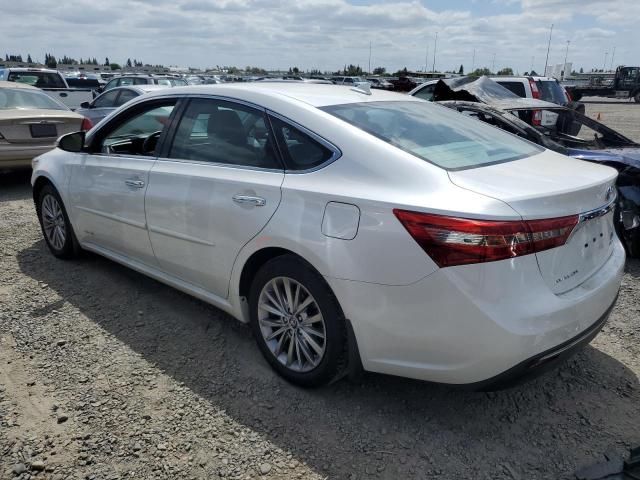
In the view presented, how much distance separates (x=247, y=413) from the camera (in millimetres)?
2816

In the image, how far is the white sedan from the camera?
2.25 metres

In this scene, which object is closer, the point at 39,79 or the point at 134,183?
the point at 134,183

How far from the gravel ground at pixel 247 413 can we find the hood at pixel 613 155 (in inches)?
70.8

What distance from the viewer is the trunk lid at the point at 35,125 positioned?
7309mm

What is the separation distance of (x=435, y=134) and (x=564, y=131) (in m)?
4.40

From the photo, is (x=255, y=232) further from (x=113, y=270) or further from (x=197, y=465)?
(x=113, y=270)

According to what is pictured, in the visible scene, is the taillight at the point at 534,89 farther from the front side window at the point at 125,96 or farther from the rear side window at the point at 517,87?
the front side window at the point at 125,96

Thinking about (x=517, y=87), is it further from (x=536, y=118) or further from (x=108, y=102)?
(x=108, y=102)

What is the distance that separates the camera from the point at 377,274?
2.40 m

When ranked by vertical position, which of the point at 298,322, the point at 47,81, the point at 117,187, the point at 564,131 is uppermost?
the point at 47,81

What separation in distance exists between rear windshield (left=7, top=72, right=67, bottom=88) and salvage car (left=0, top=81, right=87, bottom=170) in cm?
626

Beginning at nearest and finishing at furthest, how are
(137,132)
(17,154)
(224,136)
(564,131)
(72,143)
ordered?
(224,136)
(72,143)
(137,132)
(564,131)
(17,154)

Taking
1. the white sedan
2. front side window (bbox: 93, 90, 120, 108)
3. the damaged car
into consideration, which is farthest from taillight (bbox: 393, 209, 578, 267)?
front side window (bbox: 93, 90, 120, 108)

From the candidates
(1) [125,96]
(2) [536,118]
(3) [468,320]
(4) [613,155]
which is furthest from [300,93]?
(1) [125,96]
